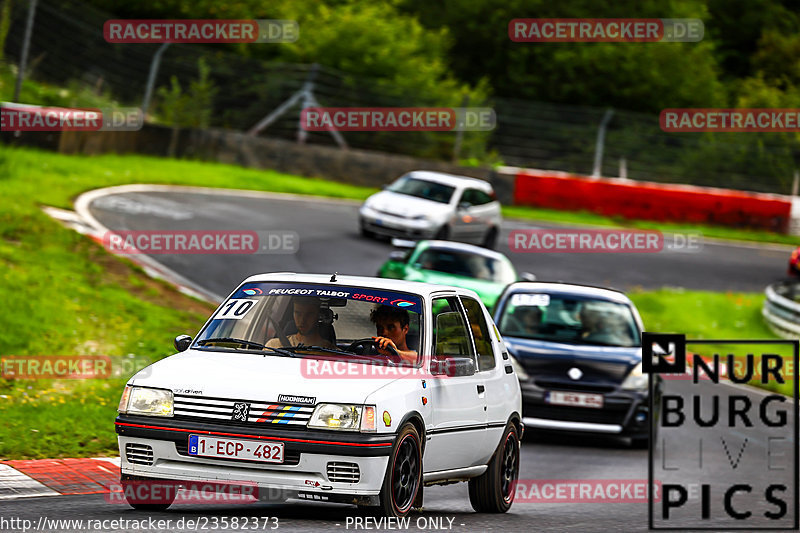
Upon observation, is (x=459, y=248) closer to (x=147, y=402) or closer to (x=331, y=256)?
(x=331, y=256)

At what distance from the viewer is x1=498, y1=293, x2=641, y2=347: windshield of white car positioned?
14734 millimetres

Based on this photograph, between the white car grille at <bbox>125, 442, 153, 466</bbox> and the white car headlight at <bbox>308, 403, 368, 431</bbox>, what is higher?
the white car headlight at <bbox>308, 403, 368, 431</bbox>

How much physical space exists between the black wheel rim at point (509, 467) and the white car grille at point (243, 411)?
2522 millimetres

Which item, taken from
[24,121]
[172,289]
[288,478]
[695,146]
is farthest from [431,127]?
[288,478]

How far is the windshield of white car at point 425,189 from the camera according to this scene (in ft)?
89.1

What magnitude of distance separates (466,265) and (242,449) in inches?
522

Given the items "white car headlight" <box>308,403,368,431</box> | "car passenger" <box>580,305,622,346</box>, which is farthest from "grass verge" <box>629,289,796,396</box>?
"white car headlight" <box>308,403,368,431</box>

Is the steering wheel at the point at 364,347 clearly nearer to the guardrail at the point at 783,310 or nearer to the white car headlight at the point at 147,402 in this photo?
the white car headlight at the point at 147,402

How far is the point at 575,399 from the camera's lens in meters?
13.8

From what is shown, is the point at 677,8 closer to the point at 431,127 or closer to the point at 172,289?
the point at 431,127
